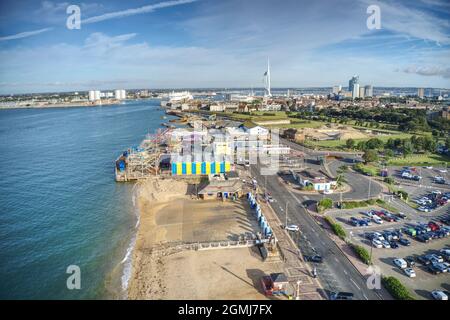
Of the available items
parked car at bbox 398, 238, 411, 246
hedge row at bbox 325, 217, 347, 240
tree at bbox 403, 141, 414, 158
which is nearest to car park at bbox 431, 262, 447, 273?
parked car at bbox 398, 238, 411, 246

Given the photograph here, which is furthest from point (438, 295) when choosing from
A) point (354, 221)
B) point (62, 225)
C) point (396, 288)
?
point (62, 225)

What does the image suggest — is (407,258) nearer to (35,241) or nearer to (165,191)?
(165,191)

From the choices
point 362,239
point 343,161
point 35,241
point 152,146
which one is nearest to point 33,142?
point 152,146

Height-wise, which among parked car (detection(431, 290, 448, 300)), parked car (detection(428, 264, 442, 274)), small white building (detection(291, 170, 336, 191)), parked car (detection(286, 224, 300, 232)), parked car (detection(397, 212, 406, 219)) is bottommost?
parked car (detection(431, 290, 448, 300))

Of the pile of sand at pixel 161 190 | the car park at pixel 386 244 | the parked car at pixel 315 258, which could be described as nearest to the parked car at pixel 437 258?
the car park at pixel 386 244

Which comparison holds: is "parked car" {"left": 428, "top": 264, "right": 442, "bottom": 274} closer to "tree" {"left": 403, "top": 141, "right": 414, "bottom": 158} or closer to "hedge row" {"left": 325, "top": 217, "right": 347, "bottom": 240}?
"hedge row" {"left": 325, "top": 217, "right": 347, "bottom": 240}
